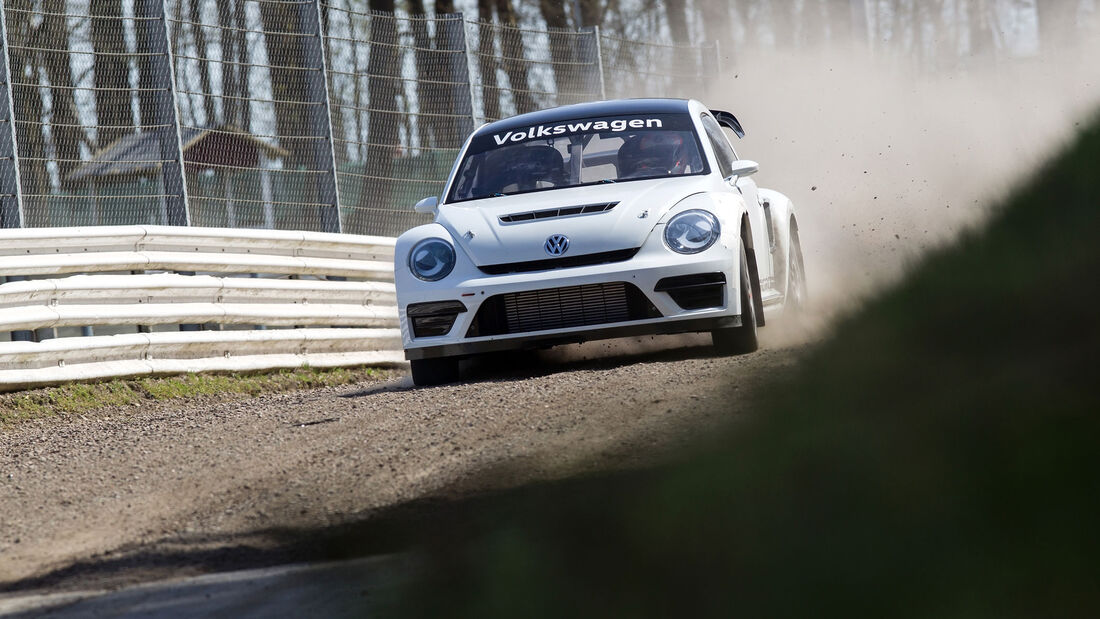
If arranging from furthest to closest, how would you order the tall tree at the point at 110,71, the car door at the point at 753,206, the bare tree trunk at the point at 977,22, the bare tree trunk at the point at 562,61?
the bare tree trunk at the point at 977,22, the bare tree trunk at the point at 562,61, the tall tree at the point at 110,71, the car door at the point at 753,206

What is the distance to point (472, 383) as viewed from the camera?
24.0 feet

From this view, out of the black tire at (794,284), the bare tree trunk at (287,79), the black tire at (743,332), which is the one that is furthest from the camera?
the bare tree trunk at (287,79)

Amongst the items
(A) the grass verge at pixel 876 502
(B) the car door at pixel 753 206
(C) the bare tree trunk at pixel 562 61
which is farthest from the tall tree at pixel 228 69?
(A) the grass verge at pixel 876 502

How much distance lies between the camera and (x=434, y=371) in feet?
24.8

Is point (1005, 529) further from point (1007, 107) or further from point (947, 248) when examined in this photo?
point (1007, 107)

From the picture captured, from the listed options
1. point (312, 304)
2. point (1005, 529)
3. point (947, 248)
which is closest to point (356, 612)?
point (1005, 529)

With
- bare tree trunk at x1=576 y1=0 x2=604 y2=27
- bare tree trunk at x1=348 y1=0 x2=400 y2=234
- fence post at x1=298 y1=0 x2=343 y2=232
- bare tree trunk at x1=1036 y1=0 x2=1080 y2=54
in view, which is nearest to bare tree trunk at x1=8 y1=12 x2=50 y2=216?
fence post at x1=298 y1=0 x2=343 y2=232

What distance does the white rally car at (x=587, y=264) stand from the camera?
7.01m

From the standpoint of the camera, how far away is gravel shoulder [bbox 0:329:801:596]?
4.33 meters

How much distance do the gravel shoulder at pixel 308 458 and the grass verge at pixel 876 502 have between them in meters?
0.49

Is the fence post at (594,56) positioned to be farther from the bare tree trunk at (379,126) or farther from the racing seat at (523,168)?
the racing seat at (523,168)

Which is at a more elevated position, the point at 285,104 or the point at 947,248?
the point at 285,104

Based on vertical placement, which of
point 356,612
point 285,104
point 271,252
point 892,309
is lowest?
point 356,612

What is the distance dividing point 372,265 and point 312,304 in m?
1.00
